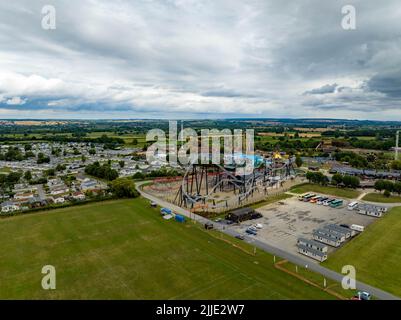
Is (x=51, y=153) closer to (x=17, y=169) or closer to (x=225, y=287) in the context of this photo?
(x=17, y=169)

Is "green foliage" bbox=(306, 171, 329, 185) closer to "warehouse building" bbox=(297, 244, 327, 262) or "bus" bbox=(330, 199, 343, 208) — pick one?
"bus" bbox=(330, 199, 343, 208)

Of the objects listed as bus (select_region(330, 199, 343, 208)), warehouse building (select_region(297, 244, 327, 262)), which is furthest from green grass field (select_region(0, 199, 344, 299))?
bus (select_region(330, 199, 343, 208))

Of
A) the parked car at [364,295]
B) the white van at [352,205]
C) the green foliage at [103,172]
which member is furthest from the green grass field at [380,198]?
the green foliage at [103,172]

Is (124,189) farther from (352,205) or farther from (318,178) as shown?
(318,178)

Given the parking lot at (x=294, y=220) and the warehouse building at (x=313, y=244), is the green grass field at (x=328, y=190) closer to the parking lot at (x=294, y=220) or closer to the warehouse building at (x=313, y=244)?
the parking lot at (x=294, y=220)

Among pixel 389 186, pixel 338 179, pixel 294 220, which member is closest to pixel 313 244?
pixel 294 220

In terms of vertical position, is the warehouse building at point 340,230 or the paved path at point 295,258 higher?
the warehouse building at point 340,230
